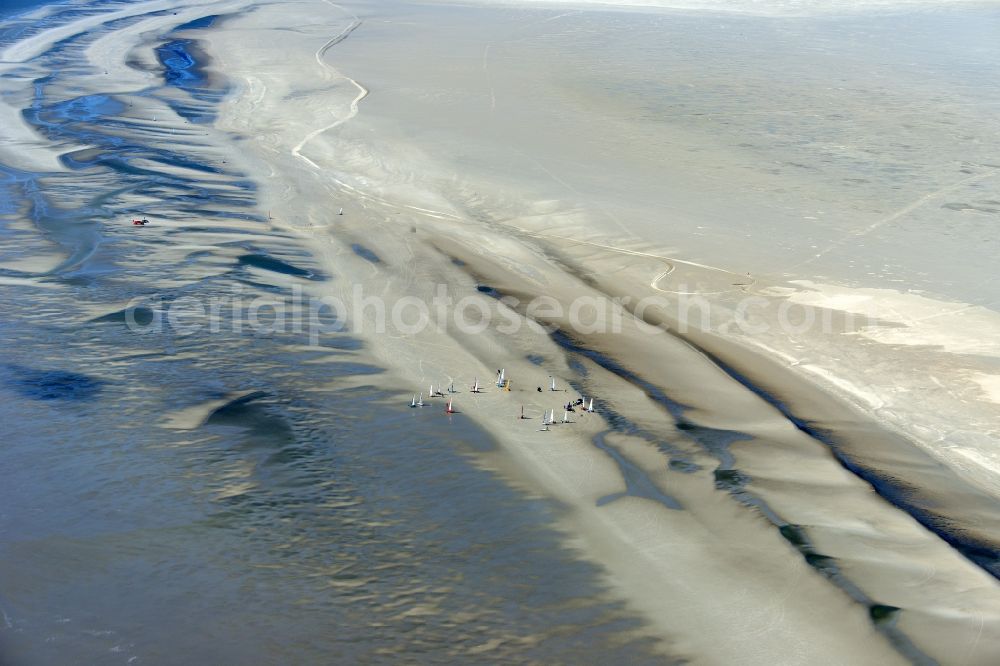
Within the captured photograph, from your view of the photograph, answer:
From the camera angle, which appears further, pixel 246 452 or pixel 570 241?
pixel 570 241

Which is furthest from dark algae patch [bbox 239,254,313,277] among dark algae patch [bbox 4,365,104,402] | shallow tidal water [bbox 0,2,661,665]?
dark algae patch [bbox 4,365,104,402]

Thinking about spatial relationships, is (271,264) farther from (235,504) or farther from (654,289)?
(235,504)


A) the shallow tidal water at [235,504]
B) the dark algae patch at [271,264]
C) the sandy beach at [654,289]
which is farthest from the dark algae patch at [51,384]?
the dark algae patch at [271,264]

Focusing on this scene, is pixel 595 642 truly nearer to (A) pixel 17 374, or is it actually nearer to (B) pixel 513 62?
(A) pixel 17 374

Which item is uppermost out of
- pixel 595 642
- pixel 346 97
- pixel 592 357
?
pixel 346 97

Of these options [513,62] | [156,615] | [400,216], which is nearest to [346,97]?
[513,62]

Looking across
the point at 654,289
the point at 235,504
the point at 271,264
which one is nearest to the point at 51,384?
the point at 235,504

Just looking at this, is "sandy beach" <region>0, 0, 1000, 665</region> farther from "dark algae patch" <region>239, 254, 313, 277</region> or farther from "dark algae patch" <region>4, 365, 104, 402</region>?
"dark algae patch" <region>4, 365, 104, 402</region>

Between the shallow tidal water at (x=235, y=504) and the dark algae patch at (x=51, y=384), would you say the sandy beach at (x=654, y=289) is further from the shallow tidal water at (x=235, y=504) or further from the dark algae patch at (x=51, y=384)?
the dark algae patch at (x=51, y=384)

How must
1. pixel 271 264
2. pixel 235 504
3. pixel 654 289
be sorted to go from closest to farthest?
pixel 235 504 < pixel 654 289 < pixel 271 264
